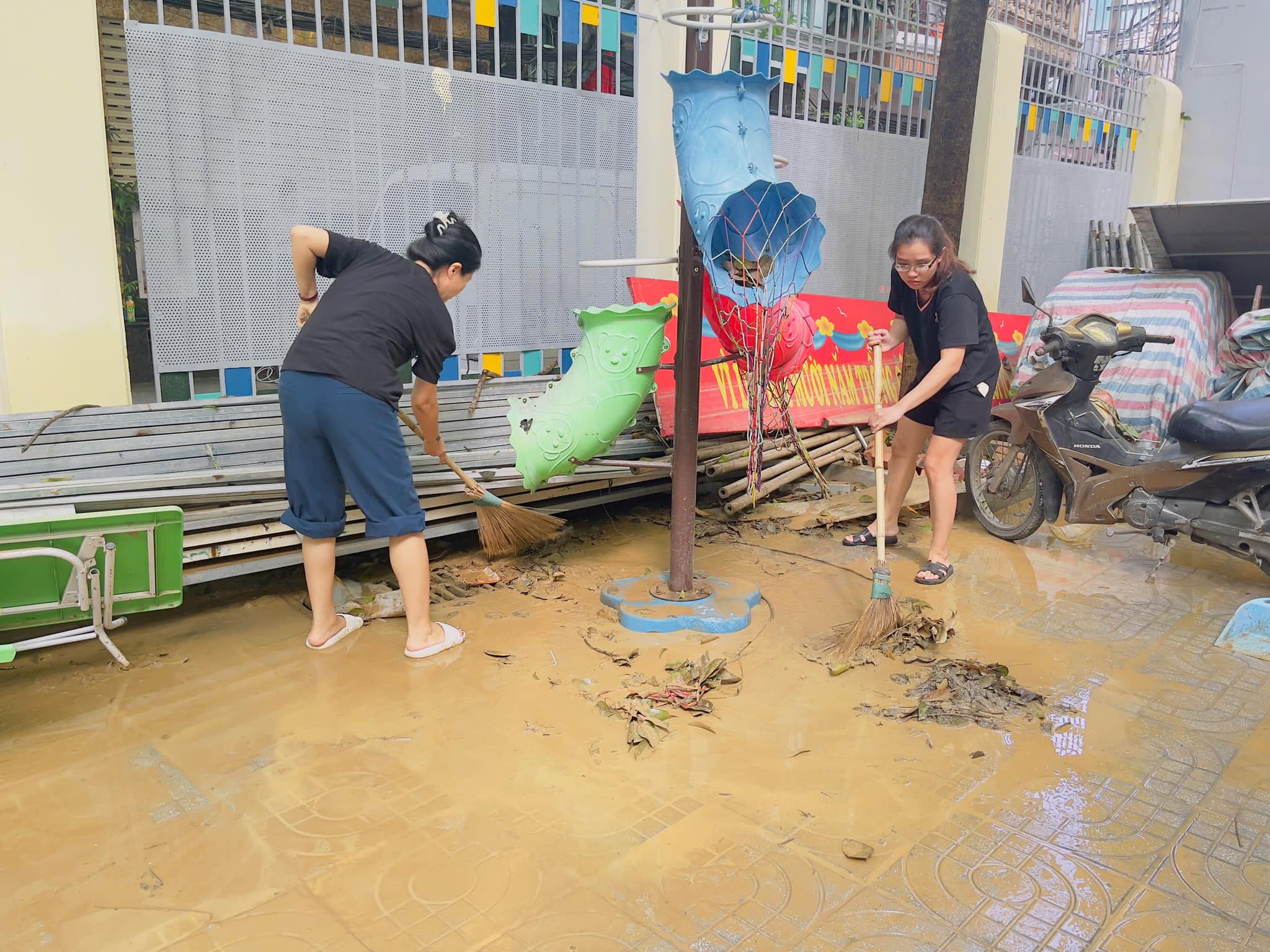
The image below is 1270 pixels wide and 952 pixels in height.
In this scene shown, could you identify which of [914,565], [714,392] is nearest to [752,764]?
[914,565]

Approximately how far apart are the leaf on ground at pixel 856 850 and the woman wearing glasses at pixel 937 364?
5.39 ft

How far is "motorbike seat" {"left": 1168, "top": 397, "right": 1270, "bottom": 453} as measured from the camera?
384cm

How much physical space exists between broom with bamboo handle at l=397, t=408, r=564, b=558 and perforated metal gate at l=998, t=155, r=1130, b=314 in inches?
247

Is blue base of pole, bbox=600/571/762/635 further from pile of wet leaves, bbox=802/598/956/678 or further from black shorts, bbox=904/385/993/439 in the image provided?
black shorts, bbox=904/385/993/439

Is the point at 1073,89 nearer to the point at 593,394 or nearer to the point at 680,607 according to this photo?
the point at 593,394

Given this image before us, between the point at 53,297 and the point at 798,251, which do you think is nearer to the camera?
the point at 798,251

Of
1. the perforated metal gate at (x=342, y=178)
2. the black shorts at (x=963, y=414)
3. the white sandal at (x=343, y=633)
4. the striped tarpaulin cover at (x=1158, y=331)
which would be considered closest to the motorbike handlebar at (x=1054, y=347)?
the black shorts at (x=963, y=414)

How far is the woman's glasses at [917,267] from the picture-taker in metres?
3.93

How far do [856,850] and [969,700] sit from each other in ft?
3.48

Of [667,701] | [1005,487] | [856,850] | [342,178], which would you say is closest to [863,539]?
[1005,487]

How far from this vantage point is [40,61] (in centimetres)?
358

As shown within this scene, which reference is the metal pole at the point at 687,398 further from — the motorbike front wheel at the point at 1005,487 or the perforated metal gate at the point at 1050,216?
the perforated metal gate at the point at 1050,216

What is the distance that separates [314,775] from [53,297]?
2508 mm

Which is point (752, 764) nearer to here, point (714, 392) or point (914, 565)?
point (914, 565)
